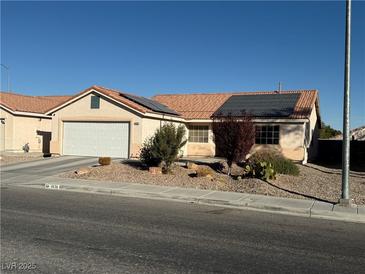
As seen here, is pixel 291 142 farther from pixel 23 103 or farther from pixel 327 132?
pixel 327 132

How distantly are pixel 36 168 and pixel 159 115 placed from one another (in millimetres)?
8357

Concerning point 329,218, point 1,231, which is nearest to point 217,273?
point 1,231

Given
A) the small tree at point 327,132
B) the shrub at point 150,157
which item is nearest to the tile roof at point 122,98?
the shrub at point 150,157

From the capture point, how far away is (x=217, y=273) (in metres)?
5.60

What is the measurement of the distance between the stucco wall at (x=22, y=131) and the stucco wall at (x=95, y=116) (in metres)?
4.42

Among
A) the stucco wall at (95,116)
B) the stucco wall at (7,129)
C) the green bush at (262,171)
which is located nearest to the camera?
the green bush at (262,171)

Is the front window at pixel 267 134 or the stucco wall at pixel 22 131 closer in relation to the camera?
the front window at pixel 267 134

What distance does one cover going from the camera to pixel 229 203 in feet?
39.4

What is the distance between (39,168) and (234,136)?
1006cm

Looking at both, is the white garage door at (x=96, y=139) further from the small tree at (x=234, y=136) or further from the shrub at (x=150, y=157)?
the small tree at (x=234, y=136)

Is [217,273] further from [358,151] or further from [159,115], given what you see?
[358,151]

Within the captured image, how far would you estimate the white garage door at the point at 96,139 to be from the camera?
81.5 ft

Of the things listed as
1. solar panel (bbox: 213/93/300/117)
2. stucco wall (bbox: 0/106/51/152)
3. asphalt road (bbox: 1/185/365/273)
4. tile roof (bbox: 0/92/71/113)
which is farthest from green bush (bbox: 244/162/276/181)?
tile roof (bbox: 0/92/71/113)

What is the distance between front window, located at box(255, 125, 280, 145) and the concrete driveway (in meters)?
10.6
